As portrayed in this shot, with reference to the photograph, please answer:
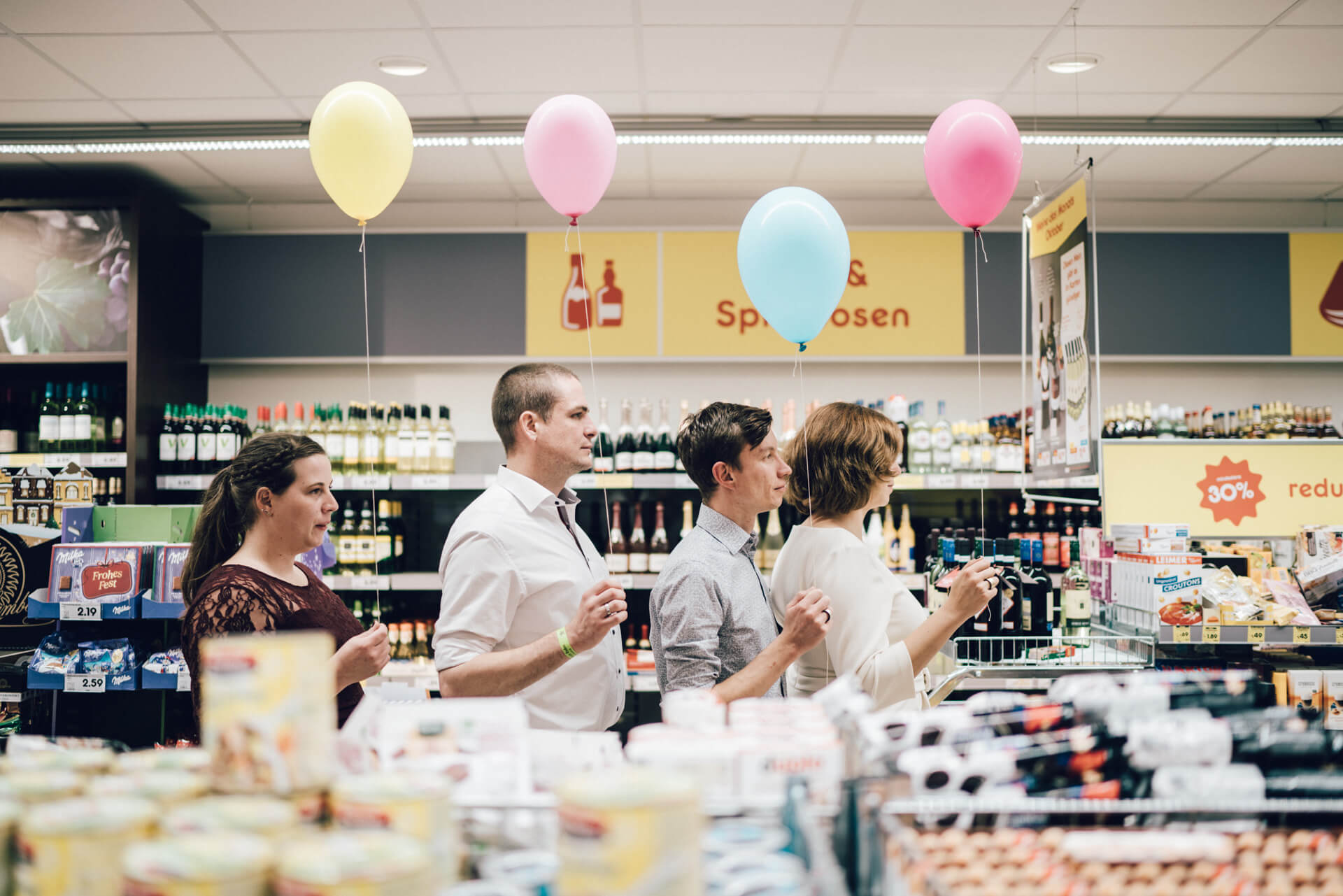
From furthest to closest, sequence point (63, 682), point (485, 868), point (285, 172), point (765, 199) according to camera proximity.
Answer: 1. point (285, 172)
2. point (63, 682)
3. point (765, 199)
4. point (485, 868)

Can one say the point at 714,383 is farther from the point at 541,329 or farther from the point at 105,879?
the point at 105,879

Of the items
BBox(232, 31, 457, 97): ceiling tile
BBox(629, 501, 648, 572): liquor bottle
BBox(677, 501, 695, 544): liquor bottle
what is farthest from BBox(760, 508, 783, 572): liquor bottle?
BBox(232, 31, 457, 97): ceiling tile

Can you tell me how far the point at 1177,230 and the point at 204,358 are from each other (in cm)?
585

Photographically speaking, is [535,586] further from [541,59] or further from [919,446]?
[919,446]

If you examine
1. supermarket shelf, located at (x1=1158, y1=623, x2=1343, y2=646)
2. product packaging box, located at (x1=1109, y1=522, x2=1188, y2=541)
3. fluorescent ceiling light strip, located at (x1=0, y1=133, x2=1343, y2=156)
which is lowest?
supermarket shelf, located at (x1=1158, y1=623, x2=1343, y2=646)

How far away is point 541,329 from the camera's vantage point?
5266 mm

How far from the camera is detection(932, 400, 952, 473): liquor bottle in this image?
455 cm

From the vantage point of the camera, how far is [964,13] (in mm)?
3447

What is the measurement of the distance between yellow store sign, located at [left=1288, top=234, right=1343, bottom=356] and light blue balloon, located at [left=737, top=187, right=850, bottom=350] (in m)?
4.07

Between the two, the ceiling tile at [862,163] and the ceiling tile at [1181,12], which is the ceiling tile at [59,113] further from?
the ceiling tile at [1181,12]

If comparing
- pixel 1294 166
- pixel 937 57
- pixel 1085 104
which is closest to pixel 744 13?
pixel 937 57

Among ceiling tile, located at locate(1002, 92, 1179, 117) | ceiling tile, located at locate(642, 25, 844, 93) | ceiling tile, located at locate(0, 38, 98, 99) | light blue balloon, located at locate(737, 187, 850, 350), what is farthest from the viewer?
ceiling tile, located at locate(1002, 92, 1179, 117)

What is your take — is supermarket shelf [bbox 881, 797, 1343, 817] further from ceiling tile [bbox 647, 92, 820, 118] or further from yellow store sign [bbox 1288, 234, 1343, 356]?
yellow store sign [bbox 1288, 234, 1343, 356]

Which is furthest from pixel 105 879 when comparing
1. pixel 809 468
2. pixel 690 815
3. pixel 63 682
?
pixel 63 682
